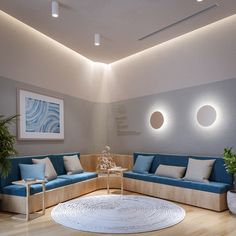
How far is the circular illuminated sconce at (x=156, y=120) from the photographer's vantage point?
602 cm

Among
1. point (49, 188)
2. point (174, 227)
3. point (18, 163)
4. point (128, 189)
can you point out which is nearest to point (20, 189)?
point (49, 188)

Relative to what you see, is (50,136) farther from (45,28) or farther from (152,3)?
(152,3)

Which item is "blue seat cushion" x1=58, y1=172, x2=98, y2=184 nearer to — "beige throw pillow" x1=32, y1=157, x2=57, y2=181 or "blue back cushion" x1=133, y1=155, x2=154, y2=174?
"beige throw pillow" x1=32, y1=157, x2=57, y2=181

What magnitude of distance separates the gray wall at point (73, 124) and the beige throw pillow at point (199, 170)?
3028 millimetres

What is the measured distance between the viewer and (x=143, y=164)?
229 inches

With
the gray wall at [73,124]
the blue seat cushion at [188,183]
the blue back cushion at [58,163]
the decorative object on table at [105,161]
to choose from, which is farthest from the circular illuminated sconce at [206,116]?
the blue back cushion at [58,163]

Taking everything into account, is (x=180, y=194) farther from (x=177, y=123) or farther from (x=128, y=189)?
(x=177, y=123)

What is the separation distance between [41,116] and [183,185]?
3.36 metres

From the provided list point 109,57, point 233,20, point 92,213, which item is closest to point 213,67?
point 233,20

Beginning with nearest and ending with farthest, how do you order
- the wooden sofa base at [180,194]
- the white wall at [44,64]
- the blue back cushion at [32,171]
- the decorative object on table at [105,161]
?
the wooden sofa base at [180,194] < the blue back cushion at [32,171] < the white wall at [44,64] < the decorative object on table at [105,161]

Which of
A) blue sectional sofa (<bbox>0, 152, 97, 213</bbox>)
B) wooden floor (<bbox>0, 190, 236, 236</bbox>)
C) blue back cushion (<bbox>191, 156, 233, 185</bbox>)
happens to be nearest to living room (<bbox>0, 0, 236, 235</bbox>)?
wooden floor (<bbox>0, 190, 236, 236</bbox>)

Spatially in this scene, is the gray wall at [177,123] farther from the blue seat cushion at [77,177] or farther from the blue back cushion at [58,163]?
the blue back cushion at [58,163]

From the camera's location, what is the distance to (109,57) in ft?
21.8

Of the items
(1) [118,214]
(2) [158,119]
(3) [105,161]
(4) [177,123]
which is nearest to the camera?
(1) [118,214]
